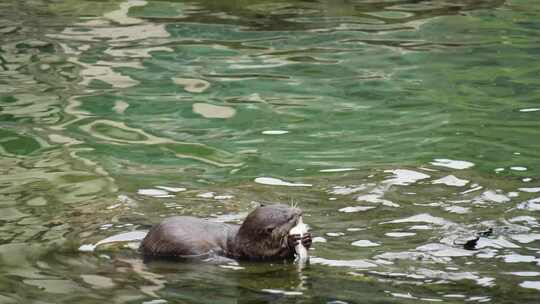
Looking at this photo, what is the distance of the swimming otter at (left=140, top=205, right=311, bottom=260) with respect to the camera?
22.5ft

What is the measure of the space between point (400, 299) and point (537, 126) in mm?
4943

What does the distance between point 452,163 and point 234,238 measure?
2930mm

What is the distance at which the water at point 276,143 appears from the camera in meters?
6.62

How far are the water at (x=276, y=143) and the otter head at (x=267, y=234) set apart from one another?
110 mm

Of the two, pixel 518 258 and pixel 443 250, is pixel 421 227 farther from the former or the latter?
pixel 518 258

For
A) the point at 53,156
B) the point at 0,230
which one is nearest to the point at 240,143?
the point at 53,156

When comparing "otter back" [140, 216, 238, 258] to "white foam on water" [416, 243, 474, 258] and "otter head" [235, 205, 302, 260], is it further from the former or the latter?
"white foam on water" [416, 243, 474, 258]

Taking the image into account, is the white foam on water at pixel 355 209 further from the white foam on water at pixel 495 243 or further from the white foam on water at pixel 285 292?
the white foam on water at pixel 285 292

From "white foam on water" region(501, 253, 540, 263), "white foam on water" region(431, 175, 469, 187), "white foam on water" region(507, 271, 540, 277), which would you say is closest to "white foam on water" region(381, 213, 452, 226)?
"white foam on water" region(501, 253, 540, 263)

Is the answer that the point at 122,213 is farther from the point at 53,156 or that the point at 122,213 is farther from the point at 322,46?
the point at 322,46

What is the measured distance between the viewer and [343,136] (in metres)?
10.5

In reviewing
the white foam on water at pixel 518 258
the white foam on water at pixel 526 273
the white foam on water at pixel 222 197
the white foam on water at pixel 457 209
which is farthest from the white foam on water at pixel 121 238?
the white foam on water at pixel 526 273

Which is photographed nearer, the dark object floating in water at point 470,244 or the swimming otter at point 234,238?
the swimming otter at point 234,238

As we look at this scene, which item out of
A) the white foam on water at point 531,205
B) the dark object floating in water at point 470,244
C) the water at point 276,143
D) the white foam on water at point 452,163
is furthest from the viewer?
the white foam on water at point 452,163
